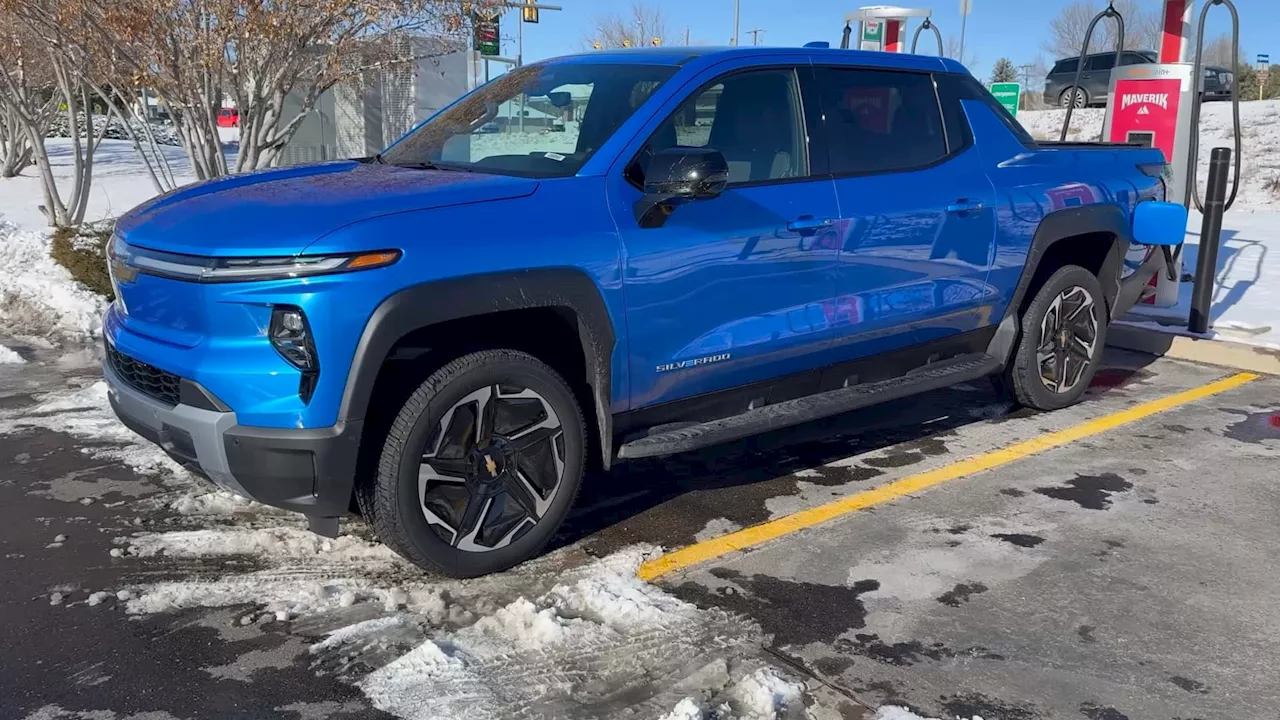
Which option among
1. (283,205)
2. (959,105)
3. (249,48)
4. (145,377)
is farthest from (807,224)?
(249,48)

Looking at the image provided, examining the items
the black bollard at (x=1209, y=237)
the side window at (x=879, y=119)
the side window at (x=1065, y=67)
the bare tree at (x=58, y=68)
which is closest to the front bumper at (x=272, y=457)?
the side window at (x=879, y=119)

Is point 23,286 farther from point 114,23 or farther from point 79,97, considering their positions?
point 79,97

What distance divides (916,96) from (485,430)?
284 centimetres

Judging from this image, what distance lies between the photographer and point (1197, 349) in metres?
7.23

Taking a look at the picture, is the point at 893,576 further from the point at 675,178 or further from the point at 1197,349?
the point at 1197,349

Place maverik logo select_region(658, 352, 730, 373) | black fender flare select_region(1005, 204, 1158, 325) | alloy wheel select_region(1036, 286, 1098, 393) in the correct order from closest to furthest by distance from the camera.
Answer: maverik logo select_region(658, 352, 730, 373), black fender flare select_region(1005, 204, 1158, 325), alloy wheel select_region(1036, 286, 1098, 393)

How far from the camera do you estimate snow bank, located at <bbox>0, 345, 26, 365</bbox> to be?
258 inches

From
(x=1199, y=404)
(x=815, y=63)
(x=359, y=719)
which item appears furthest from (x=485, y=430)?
(x=1199, y=404)

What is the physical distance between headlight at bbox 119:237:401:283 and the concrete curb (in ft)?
19.6

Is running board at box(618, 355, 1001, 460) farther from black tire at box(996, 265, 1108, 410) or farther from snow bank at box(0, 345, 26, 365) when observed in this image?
snow bank at box(0, 345, 26, 365)

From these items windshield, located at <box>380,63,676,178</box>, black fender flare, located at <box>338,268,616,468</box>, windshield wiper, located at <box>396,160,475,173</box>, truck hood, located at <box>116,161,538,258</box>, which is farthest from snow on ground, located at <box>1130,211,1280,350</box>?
truck hood, located at <box>116,161,538,258</box>

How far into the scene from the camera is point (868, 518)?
171 inches

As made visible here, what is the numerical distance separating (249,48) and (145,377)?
18.5 feet

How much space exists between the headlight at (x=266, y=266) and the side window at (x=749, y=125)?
4.23 feet
